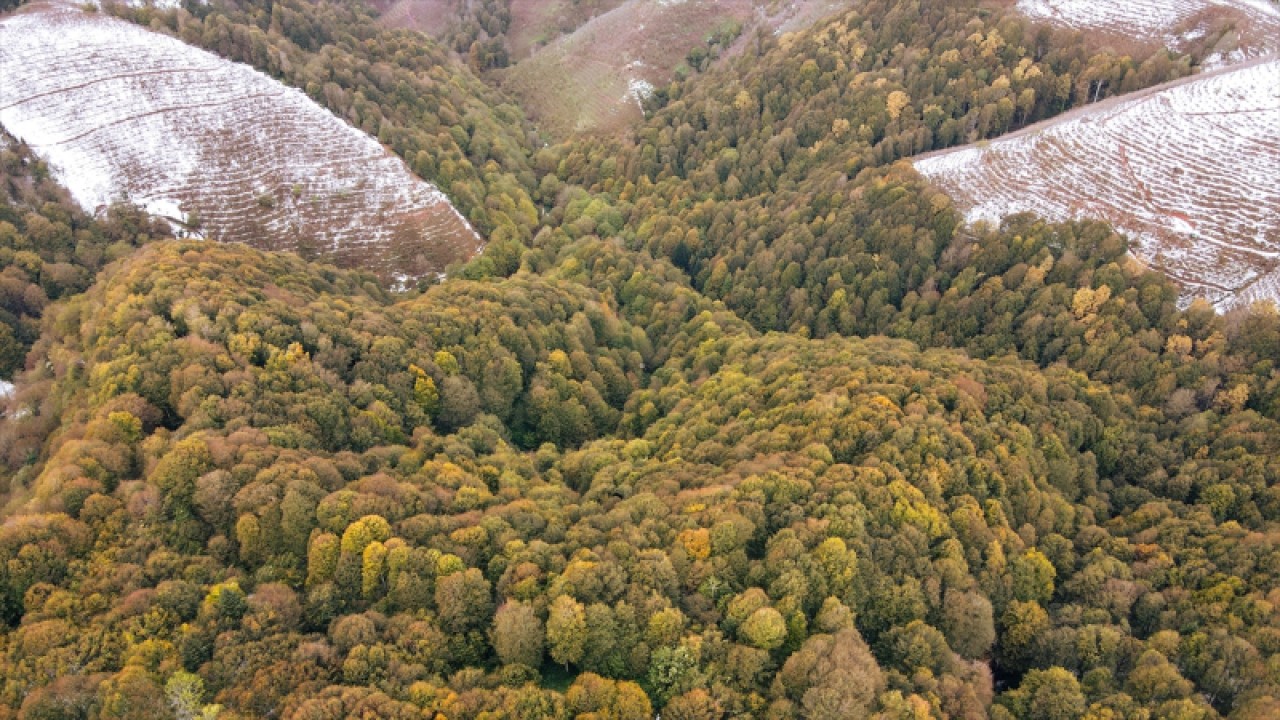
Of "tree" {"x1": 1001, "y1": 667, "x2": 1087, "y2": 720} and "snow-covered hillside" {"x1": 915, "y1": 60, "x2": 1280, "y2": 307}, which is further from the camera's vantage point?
"snow-covered hillside" {"x1": 915, "y1": 60, "x2": 1280, "y2": 307}

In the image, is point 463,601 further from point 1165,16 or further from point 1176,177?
point 1165,16

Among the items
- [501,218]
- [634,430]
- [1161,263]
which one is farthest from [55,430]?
[1161,263]

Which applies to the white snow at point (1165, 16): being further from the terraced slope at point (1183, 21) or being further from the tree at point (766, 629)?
the tree at point (766, 629)

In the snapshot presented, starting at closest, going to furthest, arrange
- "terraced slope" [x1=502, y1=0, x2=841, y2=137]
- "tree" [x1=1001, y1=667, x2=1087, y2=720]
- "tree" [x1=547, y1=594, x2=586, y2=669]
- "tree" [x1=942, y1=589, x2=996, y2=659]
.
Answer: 1. "tree" [x1=547, y1=594, x2=586, y2=669]
2. "tree" [x1=1001, y1=667, x2=1087, y2=720]
3. "tree" [x1=942, y1=589, x2=996, y2=659]
4. "terraced slope" [x1=502, y1=0, x2=841, y2=137]

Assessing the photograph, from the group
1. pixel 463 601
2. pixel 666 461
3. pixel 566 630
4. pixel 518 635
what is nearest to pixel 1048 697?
pixel 566 630

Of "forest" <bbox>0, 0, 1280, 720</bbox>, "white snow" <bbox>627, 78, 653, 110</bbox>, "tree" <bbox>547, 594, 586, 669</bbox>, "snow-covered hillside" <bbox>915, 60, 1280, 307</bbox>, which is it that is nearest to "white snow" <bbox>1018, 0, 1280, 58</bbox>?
"forest" <bbox>0, 0, 1280, 720</bbox>

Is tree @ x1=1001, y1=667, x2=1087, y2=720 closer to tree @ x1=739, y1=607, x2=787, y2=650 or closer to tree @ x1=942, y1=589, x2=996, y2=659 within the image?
tree @ x1=942, y1=589, x2=996, y2=659
